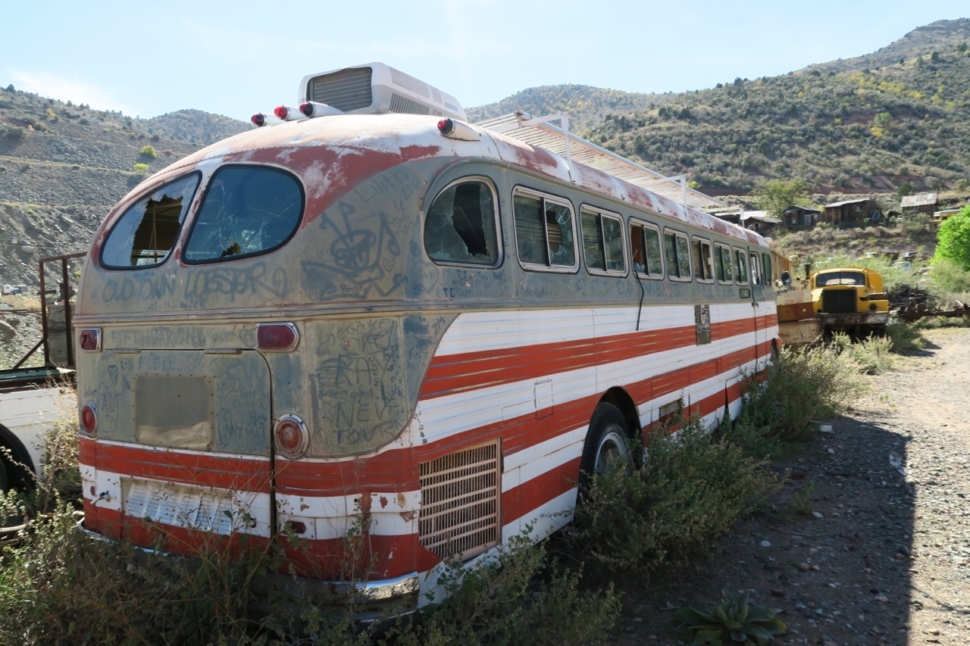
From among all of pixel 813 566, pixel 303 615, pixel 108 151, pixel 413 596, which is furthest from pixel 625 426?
pixel 108 151

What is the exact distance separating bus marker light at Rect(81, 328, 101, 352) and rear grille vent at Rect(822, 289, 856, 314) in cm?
2074

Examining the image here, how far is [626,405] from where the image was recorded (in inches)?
223

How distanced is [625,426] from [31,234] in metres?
37.8

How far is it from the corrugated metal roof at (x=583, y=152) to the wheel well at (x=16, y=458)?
438 cm

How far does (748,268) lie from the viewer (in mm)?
9789

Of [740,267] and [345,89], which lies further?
[740,267]

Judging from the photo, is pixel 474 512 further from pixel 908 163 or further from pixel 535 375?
pixel 908 163

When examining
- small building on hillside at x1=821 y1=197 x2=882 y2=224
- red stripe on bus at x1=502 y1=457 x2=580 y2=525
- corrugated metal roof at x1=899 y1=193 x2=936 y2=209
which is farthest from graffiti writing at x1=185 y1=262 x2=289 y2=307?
corrugated metal roof at x1=899 y1=193 x2=936 y2=209

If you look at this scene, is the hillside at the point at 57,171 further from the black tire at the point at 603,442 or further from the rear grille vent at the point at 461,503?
the rear grille vent at the point at 461,503

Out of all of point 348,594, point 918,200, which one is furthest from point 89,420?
point 918,200

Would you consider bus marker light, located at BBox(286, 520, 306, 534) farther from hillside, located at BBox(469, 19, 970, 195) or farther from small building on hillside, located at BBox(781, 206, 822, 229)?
hillside, located at BBox(469, 19, 970, 195)

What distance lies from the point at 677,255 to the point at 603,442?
8.24 feet

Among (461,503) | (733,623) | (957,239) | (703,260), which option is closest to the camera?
(461,503)

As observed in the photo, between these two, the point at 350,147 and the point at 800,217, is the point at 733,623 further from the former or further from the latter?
the point at 800,217
